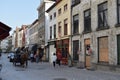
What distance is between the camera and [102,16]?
99.7 ft

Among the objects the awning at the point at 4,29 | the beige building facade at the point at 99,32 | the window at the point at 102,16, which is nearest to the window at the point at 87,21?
the beige building facade at the point at 99,32

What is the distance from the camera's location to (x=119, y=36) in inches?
1068

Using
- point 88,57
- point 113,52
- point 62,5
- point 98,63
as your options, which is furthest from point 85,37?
point 62,5

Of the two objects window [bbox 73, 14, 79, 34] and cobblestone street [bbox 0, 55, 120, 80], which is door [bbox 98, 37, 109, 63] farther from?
window [bbox 73, 14, 79, 34]

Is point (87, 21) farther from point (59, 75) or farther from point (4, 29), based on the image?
point (4, 29)

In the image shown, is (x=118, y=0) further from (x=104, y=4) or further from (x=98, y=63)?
(x=98, y=63)

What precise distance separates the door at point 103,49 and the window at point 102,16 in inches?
47.2

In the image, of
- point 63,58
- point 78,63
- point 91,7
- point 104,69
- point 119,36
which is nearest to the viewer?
point 119,36

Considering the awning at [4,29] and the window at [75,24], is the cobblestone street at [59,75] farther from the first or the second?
the window at [75,24]

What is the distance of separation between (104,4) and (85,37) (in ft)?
18.4

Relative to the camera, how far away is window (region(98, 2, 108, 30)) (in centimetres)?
2972

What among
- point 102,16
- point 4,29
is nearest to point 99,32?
point 102,16

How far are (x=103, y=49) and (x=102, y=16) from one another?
10.2 feet

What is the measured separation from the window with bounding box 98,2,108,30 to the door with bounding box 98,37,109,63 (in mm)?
1199
